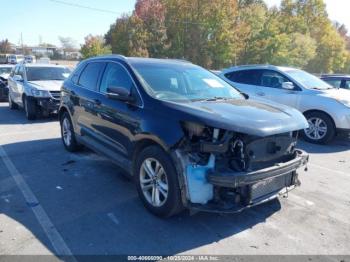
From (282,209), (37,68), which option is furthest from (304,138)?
(37,68)

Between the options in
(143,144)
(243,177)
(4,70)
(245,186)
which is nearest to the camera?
(243,177)

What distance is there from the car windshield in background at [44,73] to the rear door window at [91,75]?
573cm

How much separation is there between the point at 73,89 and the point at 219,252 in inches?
159

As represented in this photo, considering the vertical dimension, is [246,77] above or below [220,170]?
above

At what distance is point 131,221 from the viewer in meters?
3.78

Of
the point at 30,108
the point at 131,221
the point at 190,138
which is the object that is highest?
the point at 190,138

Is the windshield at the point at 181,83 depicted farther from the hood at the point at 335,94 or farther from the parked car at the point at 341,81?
the parked car at the point at 341,81

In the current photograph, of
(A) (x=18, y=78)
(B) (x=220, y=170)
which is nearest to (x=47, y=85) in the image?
(A) (x=18, y=78)

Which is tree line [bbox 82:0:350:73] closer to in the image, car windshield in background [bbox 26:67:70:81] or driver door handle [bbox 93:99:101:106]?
car windshield in background [bbox 26:67:70:81]

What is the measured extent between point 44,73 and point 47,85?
115 centimetres

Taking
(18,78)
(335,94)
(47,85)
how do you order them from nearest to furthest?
(335,94) < (47,85) < (18,78)

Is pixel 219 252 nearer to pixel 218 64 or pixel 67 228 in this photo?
pixel 67 228

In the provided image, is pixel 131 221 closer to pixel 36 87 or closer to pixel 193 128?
pixel 193 128

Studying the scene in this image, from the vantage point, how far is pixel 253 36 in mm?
40031
